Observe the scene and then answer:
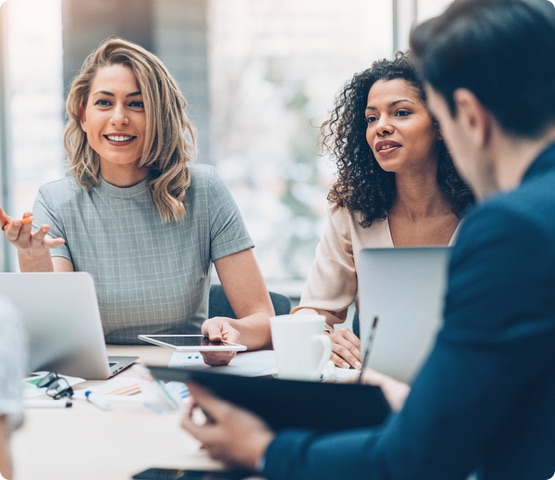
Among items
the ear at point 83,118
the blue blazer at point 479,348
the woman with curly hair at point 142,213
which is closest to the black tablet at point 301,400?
the blue blazer at point 479,348

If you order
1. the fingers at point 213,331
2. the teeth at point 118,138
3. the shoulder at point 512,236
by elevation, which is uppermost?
the teeth at point 118,138

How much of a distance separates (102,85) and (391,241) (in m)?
1.01

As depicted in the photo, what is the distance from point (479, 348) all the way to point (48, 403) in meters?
0.89

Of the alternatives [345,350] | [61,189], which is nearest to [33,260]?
[61,189]

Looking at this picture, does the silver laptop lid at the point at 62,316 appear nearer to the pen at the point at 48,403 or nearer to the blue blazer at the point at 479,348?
the pen at the point at 48,403

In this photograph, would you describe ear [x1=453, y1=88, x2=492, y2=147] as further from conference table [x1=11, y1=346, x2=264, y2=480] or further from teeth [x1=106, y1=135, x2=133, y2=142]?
teeth [x1=106, y1=135, x2=133, y2=142]

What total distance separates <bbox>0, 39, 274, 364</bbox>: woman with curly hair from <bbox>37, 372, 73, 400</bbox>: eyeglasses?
592mm

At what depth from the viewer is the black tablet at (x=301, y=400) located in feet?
2.76

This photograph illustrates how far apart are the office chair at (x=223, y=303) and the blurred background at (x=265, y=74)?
4.70 feet

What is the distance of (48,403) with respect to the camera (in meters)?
1.34

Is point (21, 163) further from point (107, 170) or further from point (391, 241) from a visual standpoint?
point (391, 241)

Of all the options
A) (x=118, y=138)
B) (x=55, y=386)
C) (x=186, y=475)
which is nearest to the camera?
(x=186, y=475)

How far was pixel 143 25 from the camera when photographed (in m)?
3.74

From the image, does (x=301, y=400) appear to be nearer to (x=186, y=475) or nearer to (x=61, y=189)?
(x=186, y=475)
